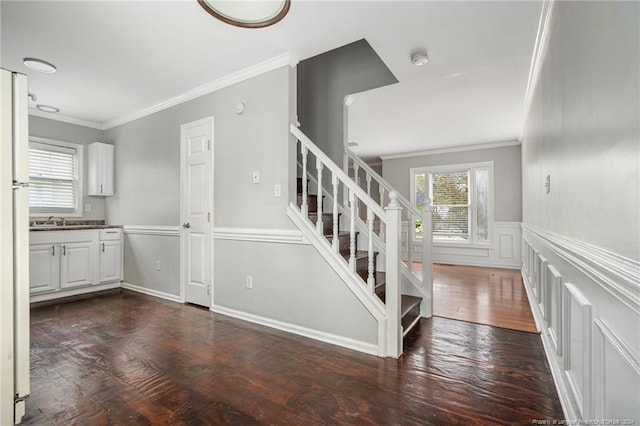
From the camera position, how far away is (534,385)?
1771 mm

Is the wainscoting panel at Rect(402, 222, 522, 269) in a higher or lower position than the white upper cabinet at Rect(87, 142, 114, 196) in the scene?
lower

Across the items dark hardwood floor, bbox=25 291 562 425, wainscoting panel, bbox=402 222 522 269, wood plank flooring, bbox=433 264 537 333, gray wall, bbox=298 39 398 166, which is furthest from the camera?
wainscoting panel, bbox=402 222 522 269

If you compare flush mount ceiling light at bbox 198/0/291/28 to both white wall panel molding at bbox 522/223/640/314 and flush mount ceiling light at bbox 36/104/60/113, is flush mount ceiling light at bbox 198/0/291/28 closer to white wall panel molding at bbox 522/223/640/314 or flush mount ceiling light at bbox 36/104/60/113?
white wall panel molding at bbox 522/223/640/314

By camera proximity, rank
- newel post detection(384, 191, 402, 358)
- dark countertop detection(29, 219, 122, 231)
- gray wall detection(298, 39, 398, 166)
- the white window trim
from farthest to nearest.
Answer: the white window trim, dark countertop detection(29, 219, 122, 231), gray wall detection(298, 39, 398, 166), newel post detection(384, 191, 402, 358)

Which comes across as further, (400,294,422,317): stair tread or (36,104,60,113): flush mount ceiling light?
(36,104,60,113): flush mount ceiling light

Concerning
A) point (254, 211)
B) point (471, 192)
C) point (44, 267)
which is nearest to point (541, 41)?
point (254, 211)

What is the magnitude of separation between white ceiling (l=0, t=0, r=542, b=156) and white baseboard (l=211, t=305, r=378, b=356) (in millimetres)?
2403

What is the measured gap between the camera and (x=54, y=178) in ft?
13.6

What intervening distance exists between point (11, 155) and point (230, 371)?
5.65 ft

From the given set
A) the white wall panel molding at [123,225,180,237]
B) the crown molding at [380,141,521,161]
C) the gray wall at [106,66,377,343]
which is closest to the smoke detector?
the gray wall at [106,66,377,343]

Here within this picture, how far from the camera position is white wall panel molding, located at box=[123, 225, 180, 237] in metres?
3.62

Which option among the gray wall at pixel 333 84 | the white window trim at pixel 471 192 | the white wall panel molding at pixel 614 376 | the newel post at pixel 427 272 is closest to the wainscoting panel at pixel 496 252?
the white window trim at pixel 471 192

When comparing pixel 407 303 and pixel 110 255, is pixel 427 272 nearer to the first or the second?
pixel 407 303

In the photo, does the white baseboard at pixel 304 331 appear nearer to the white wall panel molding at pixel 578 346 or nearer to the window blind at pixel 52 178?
the white wall panel molding at pixel 578 346
